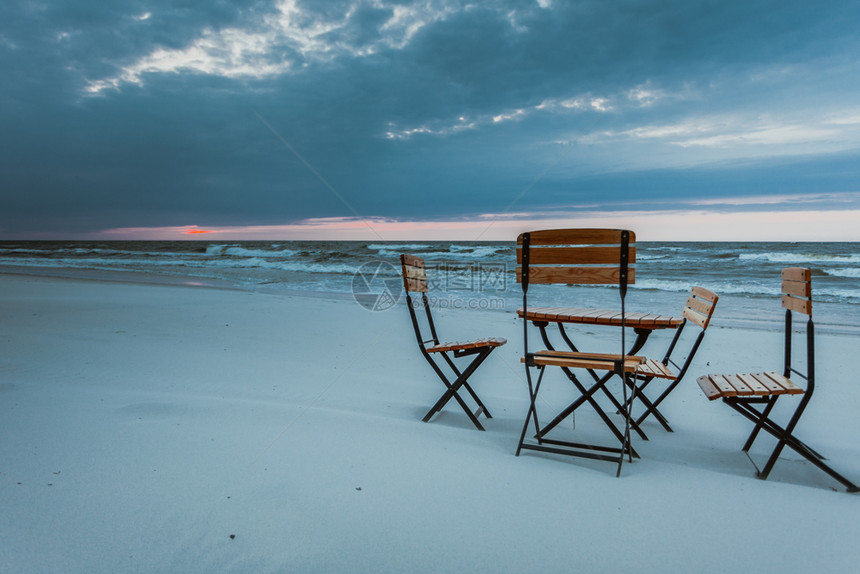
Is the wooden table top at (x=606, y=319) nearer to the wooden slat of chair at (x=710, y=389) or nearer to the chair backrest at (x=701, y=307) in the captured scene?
the chair backrest at (x=701, y=307)

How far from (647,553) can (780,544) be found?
639 millimetres

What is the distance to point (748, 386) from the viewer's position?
9.51 ft

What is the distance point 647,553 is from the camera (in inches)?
81.0

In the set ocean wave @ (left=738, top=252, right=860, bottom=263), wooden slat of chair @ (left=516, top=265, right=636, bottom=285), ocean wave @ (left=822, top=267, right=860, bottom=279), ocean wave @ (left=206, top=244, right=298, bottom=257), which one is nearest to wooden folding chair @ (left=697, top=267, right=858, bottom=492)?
wooden slat of chair @ (left=516, top=265, right=636, bottom=285)

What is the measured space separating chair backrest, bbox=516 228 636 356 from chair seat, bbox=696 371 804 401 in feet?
2.21

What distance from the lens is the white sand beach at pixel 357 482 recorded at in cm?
200

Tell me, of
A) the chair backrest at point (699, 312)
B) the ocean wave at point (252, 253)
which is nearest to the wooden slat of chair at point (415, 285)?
the chair backrest at point (699, 312)

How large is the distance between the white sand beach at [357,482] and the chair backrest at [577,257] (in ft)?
3.07

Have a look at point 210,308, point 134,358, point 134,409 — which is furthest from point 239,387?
point 210,308

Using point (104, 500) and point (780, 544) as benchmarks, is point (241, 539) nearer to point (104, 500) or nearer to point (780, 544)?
point (104, 500)

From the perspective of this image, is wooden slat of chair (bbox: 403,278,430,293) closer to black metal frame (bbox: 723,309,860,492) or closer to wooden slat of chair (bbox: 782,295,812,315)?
black metal frame (bbox: 723,309,860,492)

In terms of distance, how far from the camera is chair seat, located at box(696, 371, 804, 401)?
2770 millimetres

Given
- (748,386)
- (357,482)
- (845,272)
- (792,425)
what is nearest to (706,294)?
(748,386)

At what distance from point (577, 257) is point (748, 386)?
1263 millimetres
